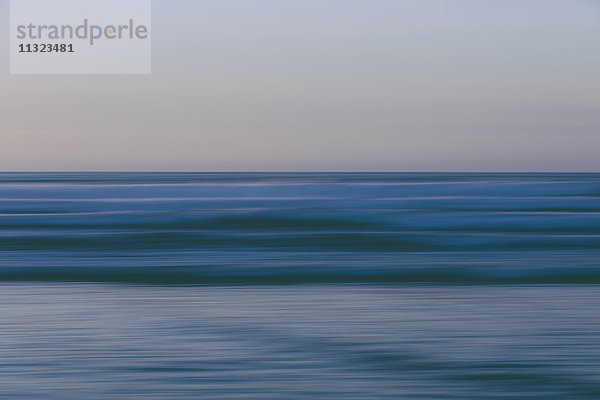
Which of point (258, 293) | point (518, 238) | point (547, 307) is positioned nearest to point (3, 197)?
point (518, 238)

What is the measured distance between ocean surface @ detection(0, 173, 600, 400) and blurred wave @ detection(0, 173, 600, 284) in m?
0.04

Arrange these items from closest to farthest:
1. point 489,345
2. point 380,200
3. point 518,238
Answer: point 489,345 < point 518,238 < point 380,200

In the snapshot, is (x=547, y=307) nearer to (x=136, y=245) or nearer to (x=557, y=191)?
(x=136, y=245)

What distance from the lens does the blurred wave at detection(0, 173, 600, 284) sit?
590 cm

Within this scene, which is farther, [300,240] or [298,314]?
[300,240]

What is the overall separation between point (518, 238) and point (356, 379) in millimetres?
6402

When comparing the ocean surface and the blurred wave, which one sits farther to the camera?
the blurred wave

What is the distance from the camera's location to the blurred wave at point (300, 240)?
5.90 m

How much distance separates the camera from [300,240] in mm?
8664

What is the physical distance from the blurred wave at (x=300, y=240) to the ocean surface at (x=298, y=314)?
4 cm

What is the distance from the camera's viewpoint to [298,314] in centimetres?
420

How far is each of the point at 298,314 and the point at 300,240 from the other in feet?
14.7

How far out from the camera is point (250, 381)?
2.96 m

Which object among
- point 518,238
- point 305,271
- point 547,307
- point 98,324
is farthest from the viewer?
point 518,238
